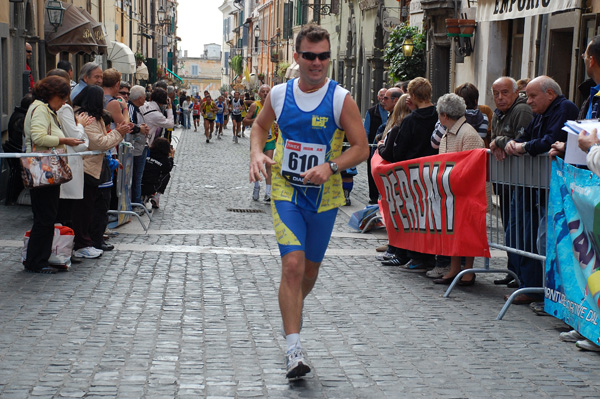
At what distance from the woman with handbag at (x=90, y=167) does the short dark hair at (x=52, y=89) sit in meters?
0.74

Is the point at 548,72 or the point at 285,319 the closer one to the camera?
the point at 285,319

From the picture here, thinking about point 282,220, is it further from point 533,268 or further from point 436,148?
point 436,148

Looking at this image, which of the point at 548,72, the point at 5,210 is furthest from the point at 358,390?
the point at 548,72

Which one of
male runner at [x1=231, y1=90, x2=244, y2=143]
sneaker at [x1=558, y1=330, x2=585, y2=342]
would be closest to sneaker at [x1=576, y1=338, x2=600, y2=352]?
sneaker at [x1=558, y1=330, x2=585, y2=342]

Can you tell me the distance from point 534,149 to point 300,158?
2.49 meters

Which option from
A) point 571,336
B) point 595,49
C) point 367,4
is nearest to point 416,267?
point 571,336

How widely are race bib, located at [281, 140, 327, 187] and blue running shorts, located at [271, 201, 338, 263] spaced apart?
0.52 ft

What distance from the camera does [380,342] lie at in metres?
6.06

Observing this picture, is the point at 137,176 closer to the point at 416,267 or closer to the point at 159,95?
the point at 159,95

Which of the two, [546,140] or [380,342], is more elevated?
[546,140]

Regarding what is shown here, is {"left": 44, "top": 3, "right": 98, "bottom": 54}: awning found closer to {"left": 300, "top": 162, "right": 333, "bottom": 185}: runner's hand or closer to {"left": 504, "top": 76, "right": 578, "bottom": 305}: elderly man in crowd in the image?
{"left": 504, "top": 76, "right": 578, "bottom": 305}: elderly man in crowd

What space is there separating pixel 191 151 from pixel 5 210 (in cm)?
1515

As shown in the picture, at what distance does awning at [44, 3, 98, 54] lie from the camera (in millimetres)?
20125

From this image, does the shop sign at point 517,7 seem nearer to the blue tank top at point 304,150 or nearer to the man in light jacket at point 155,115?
the man in light jacket at point 155,115
